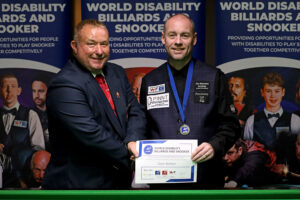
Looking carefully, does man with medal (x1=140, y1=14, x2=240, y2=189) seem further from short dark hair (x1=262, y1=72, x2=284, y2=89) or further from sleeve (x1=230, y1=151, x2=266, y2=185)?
short dark hair (x1=262, y1=72, x2=284, y2=89)

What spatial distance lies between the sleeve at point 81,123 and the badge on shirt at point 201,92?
60 cm

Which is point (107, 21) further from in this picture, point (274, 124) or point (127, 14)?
point (274, 124)

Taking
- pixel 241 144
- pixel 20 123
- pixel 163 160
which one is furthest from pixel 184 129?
pixel 20 123

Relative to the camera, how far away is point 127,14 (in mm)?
3602

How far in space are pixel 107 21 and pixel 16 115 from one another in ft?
4.30

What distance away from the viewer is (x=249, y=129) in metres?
3.57

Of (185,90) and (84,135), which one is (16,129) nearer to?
(84,135)

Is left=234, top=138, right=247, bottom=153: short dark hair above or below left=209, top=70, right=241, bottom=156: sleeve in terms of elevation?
below

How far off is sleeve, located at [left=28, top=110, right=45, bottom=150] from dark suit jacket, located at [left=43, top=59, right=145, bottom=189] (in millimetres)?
1537

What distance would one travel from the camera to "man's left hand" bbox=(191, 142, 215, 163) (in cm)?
198

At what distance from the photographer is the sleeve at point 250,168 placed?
356 cm

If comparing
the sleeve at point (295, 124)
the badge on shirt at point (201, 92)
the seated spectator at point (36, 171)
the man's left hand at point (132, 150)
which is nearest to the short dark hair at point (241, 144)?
the sleeve at point (295, 124)

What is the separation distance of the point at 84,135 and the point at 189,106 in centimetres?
72

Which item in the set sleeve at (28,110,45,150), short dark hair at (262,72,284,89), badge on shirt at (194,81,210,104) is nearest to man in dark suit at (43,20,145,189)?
badge on shirt at (194,81,210,104)
